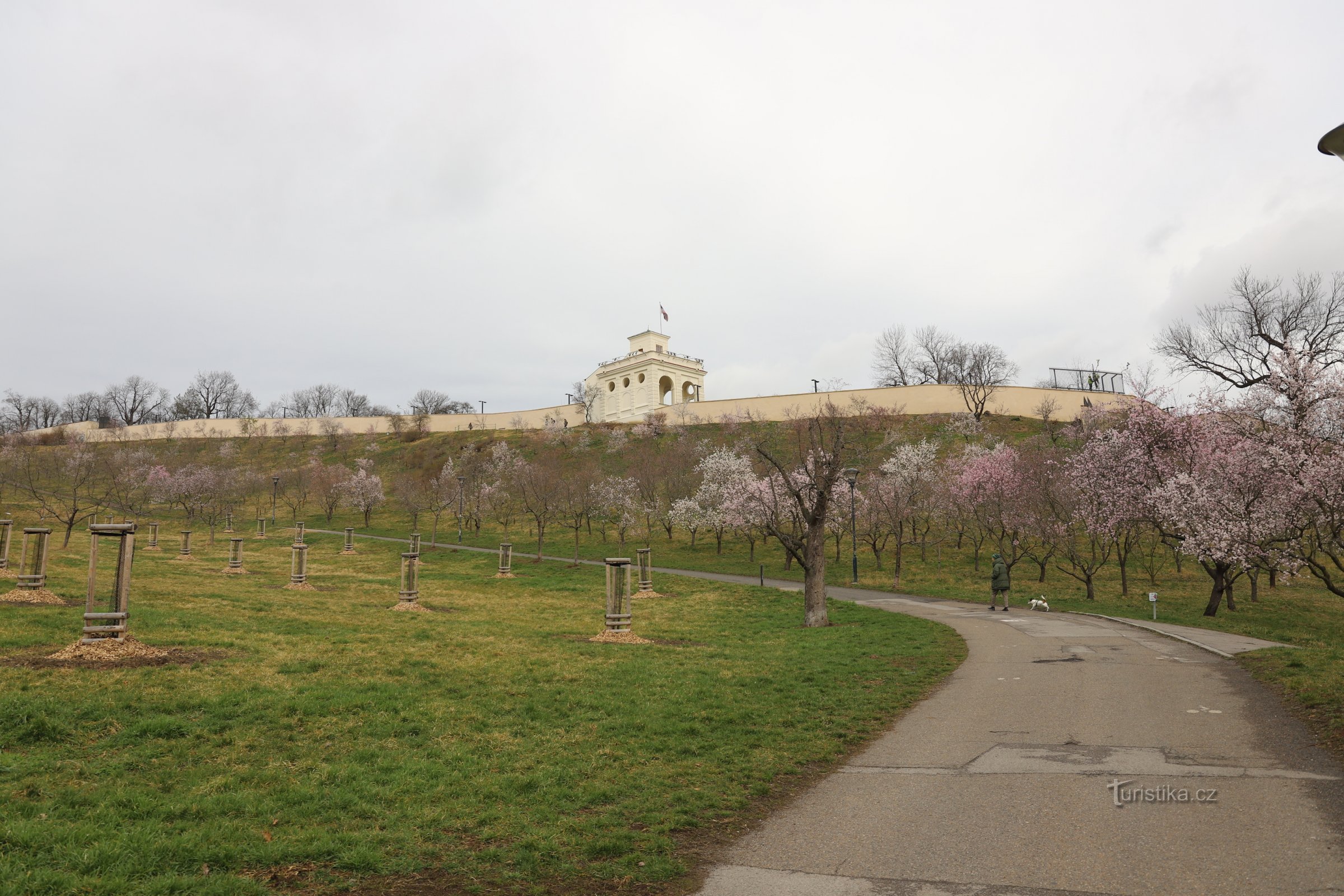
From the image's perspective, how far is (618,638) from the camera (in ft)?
49.8

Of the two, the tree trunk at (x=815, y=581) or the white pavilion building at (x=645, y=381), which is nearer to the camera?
the tree trunk at (x=815, y=581)

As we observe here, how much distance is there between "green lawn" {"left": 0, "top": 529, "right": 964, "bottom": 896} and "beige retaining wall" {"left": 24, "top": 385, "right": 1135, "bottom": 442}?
68.5 m

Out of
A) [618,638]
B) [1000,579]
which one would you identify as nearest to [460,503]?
[618,638]

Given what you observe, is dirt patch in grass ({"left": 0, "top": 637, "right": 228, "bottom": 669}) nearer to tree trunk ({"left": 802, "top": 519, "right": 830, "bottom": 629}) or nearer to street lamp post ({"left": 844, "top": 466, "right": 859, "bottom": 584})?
tree trunk ({"left": 802, "top": 519, "right": 830, "bottom": 629})

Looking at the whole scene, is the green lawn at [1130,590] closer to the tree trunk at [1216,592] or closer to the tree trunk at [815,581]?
the tree trunk at [1216,592]

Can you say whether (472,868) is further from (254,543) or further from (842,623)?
(254,543)

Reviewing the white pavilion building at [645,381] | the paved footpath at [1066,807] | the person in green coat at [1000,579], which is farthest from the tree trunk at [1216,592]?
the white pavilion building at [645,381]

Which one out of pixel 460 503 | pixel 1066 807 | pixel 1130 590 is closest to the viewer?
pixel 1066 807

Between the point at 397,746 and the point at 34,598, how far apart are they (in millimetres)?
10826

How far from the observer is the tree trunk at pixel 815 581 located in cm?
1786

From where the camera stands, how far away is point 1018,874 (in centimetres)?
486

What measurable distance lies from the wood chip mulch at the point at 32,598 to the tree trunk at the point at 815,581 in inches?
603

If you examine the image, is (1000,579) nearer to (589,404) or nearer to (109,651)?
(109,651)

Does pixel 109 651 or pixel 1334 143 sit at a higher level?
pixel 1334 143
